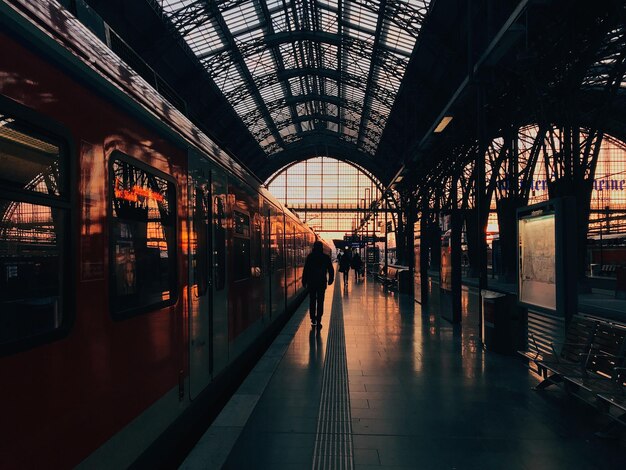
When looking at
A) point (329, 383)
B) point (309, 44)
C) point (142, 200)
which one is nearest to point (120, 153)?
point (142, 200)

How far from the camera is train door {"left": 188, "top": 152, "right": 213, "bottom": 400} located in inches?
196

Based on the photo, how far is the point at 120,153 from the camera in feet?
11.4

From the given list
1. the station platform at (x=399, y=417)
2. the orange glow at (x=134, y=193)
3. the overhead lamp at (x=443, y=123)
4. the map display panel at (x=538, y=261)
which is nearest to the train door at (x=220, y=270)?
the station platform at (x=399, y=417)

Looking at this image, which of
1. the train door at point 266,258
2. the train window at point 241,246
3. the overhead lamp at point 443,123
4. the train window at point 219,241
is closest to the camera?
the train window at point 219,241

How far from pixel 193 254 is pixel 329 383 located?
283 cm

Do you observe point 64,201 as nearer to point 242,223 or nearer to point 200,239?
point 200,239

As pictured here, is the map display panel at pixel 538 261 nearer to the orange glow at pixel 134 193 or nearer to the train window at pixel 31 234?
the orange glow at pixel 134 193

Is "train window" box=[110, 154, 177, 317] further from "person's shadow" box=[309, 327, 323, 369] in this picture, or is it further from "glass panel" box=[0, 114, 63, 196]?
"person's shadow" box=[309, 327, 323, 369]

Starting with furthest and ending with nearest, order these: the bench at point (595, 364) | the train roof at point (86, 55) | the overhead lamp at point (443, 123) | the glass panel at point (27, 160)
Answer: the overhead lamp at point (443, 123) → the bench at point (595, 364) → the train roof at point (86, 55) → the glass panel at point (27, 160)

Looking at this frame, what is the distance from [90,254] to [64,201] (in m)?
0.36

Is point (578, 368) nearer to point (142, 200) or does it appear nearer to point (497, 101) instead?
point (142, 200)

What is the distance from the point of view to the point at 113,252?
331 centimetres

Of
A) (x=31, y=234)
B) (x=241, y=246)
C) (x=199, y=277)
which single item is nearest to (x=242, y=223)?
(x=241, y=246)

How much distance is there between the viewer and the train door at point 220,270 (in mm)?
5891
